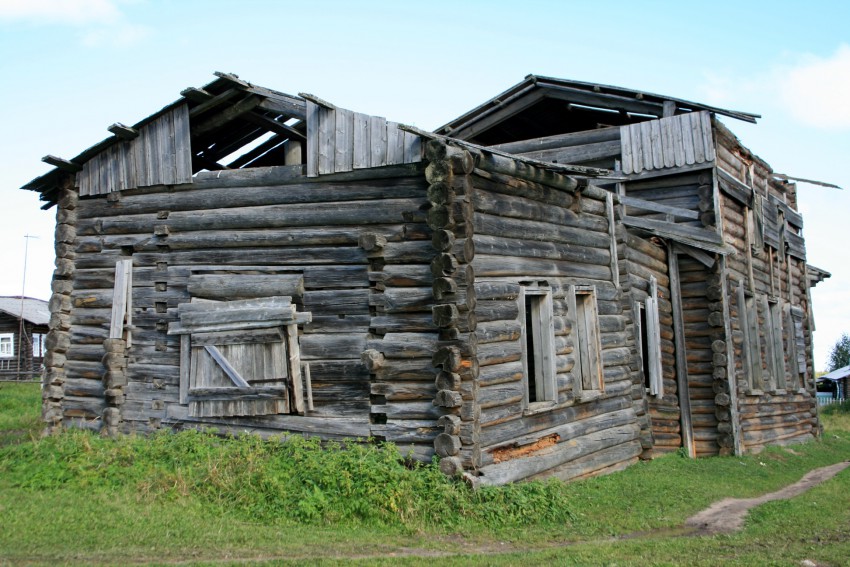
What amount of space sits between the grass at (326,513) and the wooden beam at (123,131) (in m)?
4.56

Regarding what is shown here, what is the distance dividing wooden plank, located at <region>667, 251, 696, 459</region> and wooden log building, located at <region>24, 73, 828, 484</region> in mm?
92

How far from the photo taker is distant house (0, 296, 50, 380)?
35.4 metres

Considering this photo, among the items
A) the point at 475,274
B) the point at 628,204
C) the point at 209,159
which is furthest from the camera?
the point at 628,204

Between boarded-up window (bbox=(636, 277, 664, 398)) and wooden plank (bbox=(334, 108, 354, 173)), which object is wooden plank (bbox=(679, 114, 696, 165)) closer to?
boarded-up window (bbox=(636, 277, 664, 398))

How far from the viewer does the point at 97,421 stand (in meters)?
11.5

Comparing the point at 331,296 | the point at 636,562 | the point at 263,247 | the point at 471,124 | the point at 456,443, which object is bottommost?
the point at 636,562

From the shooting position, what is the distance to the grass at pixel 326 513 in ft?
24.0

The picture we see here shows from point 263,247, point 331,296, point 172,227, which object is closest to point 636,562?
point 331,296

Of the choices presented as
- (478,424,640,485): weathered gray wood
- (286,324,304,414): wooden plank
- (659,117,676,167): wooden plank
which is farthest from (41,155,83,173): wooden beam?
(659,117,676,167): wooden plank

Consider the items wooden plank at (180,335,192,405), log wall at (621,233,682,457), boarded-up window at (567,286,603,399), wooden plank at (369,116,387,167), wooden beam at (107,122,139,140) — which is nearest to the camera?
wooden plank at (369,116,387,167)

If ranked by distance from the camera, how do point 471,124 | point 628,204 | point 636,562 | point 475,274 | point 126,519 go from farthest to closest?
point 471,124
point 628,204
point 475,274
point 126,519
point 636,562

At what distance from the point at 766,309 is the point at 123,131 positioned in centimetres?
1471

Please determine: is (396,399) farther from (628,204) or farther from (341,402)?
(628,204)

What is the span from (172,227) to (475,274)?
15.7 feet
